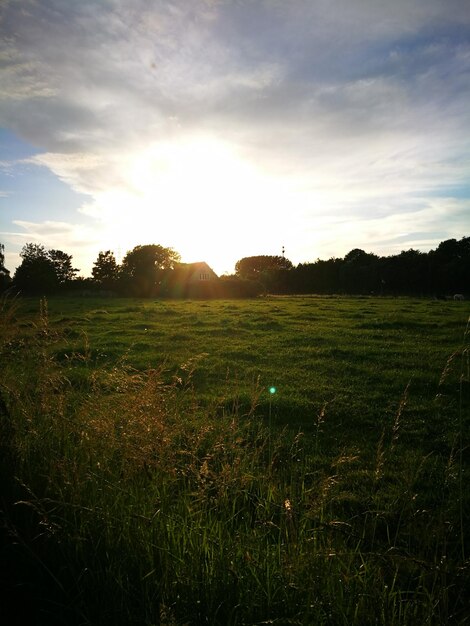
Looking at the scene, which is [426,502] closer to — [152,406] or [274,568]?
[274,568]

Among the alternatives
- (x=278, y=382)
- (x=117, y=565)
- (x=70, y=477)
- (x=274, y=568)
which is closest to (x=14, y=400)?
(x=70, y=477)

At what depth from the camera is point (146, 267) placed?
233ft

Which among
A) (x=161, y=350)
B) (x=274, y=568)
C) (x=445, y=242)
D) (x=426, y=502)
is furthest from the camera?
(x=445, y=242)

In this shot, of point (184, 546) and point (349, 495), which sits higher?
point (184, 546)

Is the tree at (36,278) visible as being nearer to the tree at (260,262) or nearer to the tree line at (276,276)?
the tree line at (276,276)

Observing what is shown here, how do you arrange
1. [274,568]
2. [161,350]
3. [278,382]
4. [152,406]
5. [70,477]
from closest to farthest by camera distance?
1. [274,568]
2. [70,477]
3. [152,406]
4. [278,382]
5. [161,350]

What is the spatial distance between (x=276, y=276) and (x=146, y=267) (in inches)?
880

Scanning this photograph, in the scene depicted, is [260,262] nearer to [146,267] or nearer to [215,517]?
[146,267]

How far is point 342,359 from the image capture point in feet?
44.7

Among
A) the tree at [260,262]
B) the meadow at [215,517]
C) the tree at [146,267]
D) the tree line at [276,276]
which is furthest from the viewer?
the tree at [260,262]

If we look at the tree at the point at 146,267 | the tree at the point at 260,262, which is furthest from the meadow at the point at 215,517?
the tree at the point at 260,262

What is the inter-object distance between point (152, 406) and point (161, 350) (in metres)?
11.0

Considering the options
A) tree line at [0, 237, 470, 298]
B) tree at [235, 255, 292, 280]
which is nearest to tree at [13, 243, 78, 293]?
tree line at [0, 237, 470, 298]

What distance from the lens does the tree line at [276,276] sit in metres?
59.8
